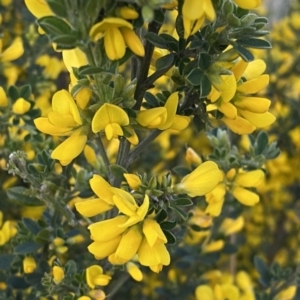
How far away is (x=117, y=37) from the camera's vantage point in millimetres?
584

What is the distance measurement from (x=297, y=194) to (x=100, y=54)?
133 cm

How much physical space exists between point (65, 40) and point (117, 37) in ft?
0.18

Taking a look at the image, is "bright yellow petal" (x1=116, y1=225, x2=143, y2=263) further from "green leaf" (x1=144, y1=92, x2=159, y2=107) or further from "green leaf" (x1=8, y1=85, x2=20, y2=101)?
"green leaf" (x1=8, y1=85, x2=20, y2=101)

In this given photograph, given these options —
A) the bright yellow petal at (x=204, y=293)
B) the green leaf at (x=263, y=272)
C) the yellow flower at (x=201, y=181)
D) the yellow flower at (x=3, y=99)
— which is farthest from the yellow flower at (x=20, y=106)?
the green leaf at (x=263, y=272)

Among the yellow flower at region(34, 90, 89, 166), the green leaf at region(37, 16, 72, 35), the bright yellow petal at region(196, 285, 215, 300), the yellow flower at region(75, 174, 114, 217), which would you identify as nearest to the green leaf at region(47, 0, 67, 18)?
the green leaf at region(37, 16, 72, 35)

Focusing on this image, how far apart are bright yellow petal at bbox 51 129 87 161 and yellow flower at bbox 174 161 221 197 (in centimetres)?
15

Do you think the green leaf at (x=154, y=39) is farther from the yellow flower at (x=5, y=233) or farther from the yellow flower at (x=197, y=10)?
the yellow flower at (x=5, y=233)

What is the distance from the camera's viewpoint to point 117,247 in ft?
2.29

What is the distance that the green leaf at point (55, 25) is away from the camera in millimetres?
586

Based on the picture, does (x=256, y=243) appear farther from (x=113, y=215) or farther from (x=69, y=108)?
(x=69, y=108)

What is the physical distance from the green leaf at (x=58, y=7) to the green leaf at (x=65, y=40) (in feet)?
0.09

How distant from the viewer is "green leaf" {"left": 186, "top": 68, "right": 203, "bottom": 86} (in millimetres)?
668

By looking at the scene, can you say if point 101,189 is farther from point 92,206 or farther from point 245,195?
point 245,195

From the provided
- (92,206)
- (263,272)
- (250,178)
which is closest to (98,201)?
(92,206)
